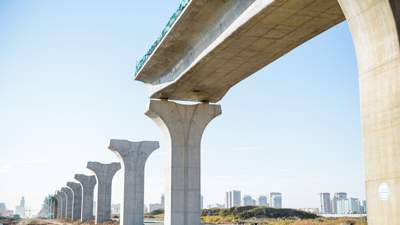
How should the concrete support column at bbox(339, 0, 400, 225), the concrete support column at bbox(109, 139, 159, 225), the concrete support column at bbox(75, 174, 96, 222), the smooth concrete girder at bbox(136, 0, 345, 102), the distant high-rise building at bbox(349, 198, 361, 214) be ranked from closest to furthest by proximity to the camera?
the concrete support column at bbox(339, 0, 400, 225)
the smooth concrete girder at bbox(136, 0, 345, 102)
the concrete support column at bbox(109, 139, 159, 225)
the concrete support column at bbox(75, 174, 96, 222)
the distant high-rise building at bbox(349, 198, 361, 214)

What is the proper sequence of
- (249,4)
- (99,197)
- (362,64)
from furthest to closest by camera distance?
1. (99,197)
2. (249,4)
3. (362,64)

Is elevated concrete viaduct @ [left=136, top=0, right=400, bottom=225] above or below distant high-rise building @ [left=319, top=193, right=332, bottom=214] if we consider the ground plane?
above

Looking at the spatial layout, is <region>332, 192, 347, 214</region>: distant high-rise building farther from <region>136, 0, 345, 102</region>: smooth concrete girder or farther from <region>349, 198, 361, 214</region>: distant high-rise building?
<region>136, 0, 345, 102</region>: smooth concrete girder

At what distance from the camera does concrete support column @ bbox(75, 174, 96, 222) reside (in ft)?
270

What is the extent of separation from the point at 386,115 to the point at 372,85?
835mm

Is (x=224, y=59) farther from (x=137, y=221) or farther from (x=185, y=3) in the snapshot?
(x=137, y=221)

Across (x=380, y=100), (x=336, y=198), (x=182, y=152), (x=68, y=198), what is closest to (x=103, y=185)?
(x=182, y=152)

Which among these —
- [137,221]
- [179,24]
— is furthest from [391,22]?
[137,221]

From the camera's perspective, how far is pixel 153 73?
27609mm

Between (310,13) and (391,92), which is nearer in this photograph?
(391,92)

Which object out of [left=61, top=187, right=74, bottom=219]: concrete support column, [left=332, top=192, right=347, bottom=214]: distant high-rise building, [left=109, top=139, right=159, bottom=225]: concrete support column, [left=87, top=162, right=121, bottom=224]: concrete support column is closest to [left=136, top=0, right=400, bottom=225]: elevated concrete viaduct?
[left=109, top=139, right=159, bottom=225]: concrete support column

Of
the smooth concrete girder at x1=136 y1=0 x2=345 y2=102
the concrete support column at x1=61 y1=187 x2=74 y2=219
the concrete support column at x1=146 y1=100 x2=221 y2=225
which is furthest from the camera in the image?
the concrete support column at x1=61 y1=187 x2=74 y2=219

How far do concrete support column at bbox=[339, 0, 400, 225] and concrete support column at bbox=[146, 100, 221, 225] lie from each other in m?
18.0

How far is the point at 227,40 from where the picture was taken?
1875 cm
